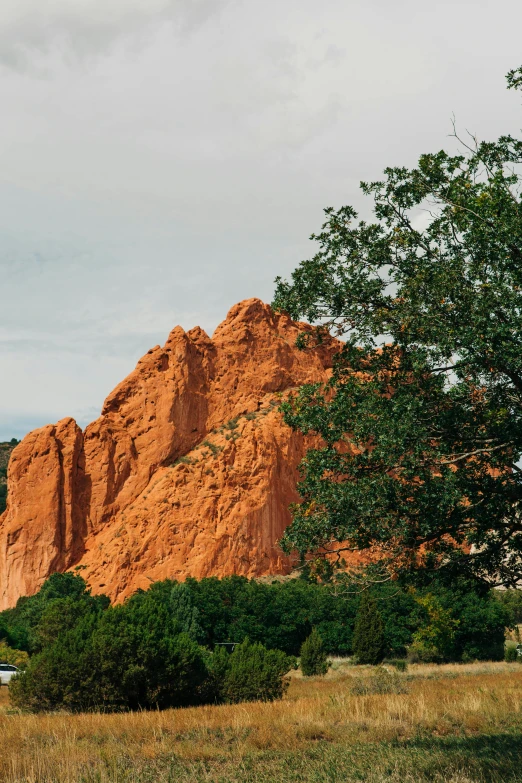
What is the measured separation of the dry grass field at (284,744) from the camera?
383 inches

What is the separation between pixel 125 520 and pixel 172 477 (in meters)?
7.16

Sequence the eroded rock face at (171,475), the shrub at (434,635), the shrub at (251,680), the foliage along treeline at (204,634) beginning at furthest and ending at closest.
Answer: the eroded rock face at (171,475)
the shrub at (434,635)
the shrub at (251,680)
the foliage along treeline at (204,634)

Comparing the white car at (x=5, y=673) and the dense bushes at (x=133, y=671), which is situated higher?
the dense bushes at (x=133, y=671)

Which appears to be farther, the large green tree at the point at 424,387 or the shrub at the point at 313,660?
the shrub at the point at 313,660

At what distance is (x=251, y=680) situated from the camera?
21.1 m

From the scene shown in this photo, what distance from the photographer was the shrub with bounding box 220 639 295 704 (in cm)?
2088

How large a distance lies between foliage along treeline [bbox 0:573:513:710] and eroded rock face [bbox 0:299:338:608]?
875 cm

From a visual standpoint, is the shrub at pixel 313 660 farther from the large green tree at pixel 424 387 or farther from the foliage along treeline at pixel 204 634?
the large green tree at pixel 424 387

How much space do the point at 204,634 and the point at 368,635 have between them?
44.7 ft

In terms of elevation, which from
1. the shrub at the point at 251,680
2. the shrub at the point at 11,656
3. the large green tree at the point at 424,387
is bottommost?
the shrub at the point at 11,656

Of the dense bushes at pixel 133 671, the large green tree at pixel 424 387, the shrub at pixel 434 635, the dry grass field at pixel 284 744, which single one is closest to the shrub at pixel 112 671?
the dense bushes at pixel 133 671

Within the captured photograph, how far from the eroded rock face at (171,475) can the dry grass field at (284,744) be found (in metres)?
54.5

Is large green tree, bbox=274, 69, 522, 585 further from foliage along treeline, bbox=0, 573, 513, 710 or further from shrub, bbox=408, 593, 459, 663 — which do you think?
shrub, bbox=408, 593, 459, 663

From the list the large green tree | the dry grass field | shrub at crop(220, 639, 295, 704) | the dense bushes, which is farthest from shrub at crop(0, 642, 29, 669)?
the large green tree
